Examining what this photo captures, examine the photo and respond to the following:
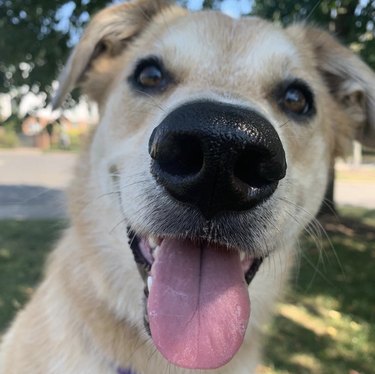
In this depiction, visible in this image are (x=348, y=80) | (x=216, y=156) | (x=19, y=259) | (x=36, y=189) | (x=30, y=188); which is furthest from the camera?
(x=30, y=188)

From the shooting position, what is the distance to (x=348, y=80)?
9.90ft

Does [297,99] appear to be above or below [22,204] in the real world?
above

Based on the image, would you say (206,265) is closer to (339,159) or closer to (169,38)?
(169,38)

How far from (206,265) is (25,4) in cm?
466

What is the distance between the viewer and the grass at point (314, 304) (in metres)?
4.61

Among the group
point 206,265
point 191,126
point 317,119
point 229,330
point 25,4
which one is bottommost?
point 229,330

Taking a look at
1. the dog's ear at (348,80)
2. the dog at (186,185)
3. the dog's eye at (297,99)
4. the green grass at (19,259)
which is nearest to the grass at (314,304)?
the green grass at (19,259)

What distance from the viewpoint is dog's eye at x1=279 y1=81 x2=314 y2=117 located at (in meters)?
2.51

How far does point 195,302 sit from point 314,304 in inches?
173

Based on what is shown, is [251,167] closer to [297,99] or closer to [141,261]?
[141,261]

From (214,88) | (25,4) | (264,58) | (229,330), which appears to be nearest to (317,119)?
(264,58)

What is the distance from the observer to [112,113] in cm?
264

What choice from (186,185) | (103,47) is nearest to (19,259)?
(103,47)

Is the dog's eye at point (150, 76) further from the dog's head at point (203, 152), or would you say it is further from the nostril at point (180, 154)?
the nostril at point (180, 154)
